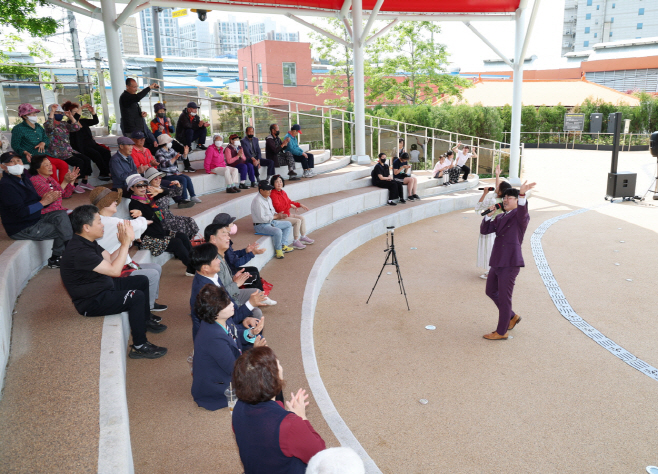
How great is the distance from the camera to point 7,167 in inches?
204

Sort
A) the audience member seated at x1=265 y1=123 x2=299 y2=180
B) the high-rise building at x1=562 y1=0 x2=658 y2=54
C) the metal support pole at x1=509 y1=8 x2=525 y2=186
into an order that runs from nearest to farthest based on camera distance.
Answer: the audience member seated at x1=265 y1=123 x2=299 y2=180 < the metal support pole at x1=509 y1=8 x2=525 y2=186 < the high-rise building at x1=562 y1=0 x2=658 y2=54

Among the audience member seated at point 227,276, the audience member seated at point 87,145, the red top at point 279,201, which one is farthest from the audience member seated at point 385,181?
the audience member seated at point 227,276

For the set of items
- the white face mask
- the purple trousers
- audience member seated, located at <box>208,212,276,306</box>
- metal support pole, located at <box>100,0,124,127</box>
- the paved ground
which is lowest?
the paved ground

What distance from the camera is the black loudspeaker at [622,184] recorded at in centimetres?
1488

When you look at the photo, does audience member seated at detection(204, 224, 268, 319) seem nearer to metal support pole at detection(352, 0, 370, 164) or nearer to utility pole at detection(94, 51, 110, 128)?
utility pole at detection(94, 51, 110, 128)

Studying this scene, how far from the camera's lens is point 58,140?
7590mm

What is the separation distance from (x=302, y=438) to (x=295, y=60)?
35506 millimetres

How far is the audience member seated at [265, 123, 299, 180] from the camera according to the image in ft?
36.6

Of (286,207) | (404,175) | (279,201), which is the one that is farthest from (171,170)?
(404,175)

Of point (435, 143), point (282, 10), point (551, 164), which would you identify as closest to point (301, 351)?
point (282, 10)

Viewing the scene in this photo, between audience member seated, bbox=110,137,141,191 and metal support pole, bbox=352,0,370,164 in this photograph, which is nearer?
audience member seated, bbox=110,137,141,191

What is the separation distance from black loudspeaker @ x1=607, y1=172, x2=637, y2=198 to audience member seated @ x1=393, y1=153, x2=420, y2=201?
6.55 meters

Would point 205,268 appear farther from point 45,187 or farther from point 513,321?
point 513,321

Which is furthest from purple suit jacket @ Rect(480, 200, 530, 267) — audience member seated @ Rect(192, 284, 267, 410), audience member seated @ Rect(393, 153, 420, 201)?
audience member seated @ Rect(393, 153, 420, 201)
